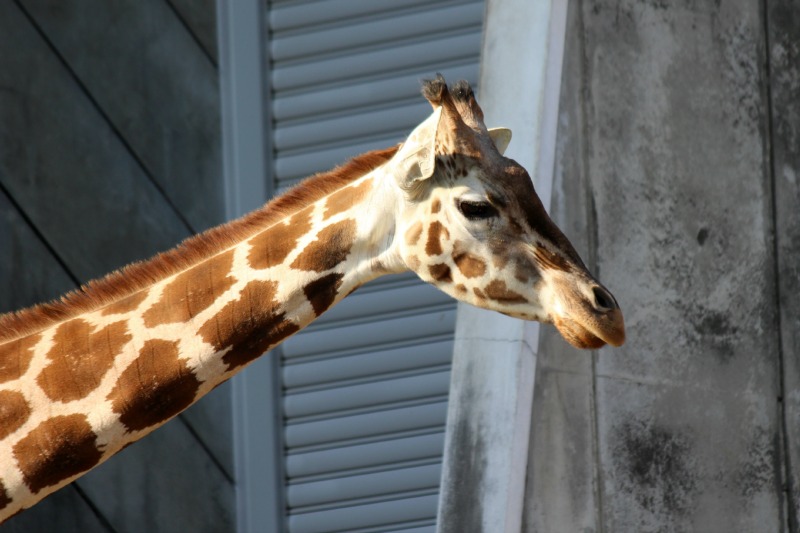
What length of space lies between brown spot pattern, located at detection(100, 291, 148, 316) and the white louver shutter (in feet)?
11.9

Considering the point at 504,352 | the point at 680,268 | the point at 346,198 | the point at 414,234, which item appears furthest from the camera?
the point at 680,268

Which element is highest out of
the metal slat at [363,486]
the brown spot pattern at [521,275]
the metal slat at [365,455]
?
the metal slat at [365,455]

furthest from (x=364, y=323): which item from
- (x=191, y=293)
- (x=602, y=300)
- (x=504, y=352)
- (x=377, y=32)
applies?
(x=602, y=300)

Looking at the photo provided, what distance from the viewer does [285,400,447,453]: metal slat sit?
7473mm

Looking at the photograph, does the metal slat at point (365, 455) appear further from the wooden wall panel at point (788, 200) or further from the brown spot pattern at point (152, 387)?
the brown spot pattern at point (152, 387)

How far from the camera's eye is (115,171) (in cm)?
822

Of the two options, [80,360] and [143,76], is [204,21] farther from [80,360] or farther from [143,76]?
[80,360]

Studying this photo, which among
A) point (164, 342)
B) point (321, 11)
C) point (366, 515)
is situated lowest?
point (164, 342)

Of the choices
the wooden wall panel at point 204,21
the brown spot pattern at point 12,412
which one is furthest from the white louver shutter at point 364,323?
the brown spot pattern at point 12,412

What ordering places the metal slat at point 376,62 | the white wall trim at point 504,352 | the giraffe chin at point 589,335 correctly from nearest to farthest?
the giraffe chin at point 589,335, the white wall trim at point 504,352, the metal slat at point 376,62

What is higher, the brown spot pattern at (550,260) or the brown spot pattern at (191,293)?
the brown spot pattern at (550,260)

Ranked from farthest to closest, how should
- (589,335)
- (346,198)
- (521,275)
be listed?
1. (346,198)
2. (521,275)
3. (589,335)

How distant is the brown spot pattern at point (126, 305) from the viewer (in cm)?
390

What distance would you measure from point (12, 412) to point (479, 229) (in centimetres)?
128
